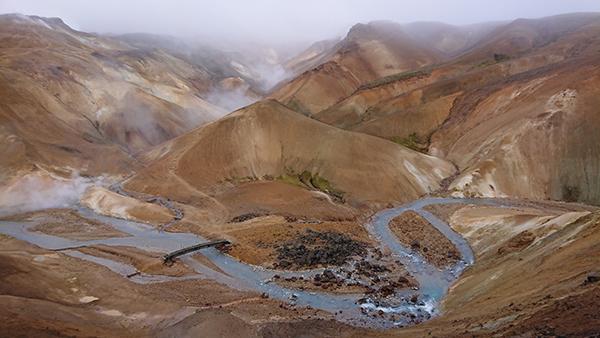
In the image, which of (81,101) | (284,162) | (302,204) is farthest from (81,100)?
(302,204)

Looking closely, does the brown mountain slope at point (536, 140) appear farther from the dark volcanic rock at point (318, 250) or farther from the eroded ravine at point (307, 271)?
the dark volcanic rock at point (318, 250)

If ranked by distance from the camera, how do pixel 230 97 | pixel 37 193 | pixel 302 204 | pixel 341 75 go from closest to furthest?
pixel 302 204 < pixel 37 193 < pixel 341 75 < pixel 230 97

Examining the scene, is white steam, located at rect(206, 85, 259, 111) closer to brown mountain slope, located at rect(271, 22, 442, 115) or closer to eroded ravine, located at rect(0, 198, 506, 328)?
brown mountain slope, located at rect(271, 22, 442, 115)

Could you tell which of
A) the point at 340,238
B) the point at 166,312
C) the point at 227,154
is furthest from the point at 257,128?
the point at 166,312

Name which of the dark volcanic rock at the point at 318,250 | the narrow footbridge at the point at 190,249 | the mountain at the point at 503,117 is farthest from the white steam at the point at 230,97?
the narrow footbridge at the point at 190,249

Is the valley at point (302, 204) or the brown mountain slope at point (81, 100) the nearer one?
the valley at point (302, 204)

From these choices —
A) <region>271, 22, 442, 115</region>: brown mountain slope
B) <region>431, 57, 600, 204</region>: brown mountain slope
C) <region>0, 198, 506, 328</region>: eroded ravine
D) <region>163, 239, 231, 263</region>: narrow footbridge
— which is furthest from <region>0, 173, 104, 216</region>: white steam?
<region>271, 22, 442, 115</region>: brown mountain slope

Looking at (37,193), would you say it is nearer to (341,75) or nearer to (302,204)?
(302,204)
